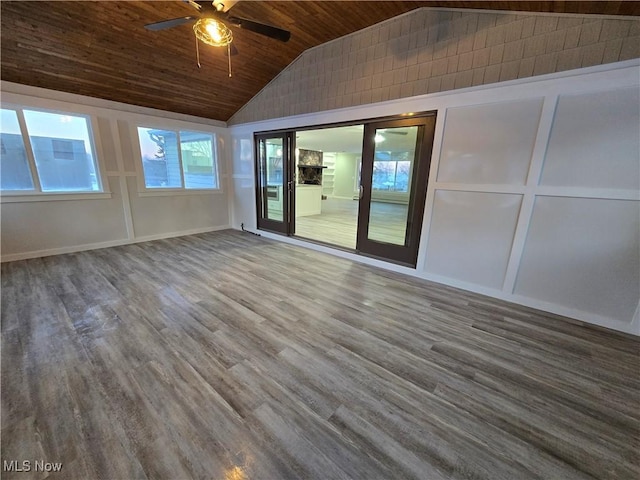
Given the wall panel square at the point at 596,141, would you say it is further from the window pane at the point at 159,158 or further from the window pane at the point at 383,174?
the window pane at the point at 159,158

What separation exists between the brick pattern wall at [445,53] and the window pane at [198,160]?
2.44 metres

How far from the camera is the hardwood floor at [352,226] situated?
379cm

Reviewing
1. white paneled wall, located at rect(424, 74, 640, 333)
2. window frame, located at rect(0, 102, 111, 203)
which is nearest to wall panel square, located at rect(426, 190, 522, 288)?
white paneled wall, located at rect(424, 74, 640, 333)

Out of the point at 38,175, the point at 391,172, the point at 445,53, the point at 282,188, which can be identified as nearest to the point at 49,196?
the point at 38,175

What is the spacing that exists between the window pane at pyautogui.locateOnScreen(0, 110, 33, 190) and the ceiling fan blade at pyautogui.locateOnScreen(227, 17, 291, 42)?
3739 mm

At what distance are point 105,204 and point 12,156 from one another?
1.19 m

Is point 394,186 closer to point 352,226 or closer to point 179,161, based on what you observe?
point 352,226

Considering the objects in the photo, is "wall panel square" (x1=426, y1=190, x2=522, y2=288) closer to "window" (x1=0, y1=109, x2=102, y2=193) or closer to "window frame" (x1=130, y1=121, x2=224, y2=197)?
"window frame" (x1=130, y1=121, x2=224, y2=197)

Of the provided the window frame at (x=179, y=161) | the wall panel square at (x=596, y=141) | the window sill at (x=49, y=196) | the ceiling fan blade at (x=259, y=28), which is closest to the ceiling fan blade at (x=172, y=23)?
the ceiling fan blade at (x=259, y=28)

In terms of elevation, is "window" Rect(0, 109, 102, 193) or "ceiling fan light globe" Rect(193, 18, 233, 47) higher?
"ceiling fan light globe" Rect(193, 18, 233, 47)

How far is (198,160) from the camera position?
5668 millimetres

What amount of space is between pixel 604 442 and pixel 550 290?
66.7 inches

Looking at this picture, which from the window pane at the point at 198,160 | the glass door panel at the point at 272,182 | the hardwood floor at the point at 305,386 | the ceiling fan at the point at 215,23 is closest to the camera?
the hardwood floor at the point at 305,386

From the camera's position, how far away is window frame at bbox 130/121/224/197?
463 centimetres
